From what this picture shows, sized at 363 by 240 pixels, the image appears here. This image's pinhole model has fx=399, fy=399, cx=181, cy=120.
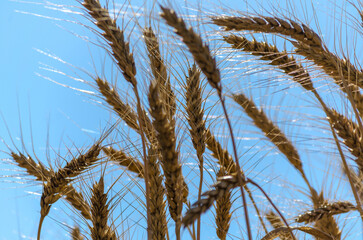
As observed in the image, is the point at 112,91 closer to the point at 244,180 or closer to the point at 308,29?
the point at 308,29

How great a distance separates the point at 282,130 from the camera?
3.01 meters

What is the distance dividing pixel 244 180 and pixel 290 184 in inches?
Result: 68.6

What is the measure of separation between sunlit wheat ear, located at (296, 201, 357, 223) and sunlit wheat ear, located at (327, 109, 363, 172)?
0.69 ft

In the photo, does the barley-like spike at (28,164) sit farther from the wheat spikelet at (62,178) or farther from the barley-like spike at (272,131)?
the barley-like spike at (272,131)

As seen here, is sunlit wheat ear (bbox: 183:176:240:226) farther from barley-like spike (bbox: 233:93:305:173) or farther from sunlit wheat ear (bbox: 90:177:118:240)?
barley-like spike (bbox: 233:93:305:173)

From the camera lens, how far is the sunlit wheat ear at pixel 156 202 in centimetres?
167

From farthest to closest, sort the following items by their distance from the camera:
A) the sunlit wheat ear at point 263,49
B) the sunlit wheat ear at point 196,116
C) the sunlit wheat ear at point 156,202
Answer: the sunlit wheat ear at point 263,49 → the sunlit wheat ear at point 196,116 → the sunlit wheat ear at point 156,202

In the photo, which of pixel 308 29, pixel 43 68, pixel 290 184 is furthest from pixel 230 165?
pixel 43 68

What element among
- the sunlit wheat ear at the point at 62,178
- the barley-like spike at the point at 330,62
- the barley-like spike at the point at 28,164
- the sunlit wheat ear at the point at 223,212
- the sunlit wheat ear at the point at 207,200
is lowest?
the sunlit wheat ear at the point at 207,200

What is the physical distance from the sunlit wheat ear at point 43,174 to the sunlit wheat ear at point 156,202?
2.14 ft

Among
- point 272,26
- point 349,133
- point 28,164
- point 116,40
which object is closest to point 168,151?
point 116,40

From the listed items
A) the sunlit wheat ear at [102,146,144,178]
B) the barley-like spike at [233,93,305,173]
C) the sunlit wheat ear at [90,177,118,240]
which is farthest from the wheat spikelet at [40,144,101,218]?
the barley-like spike at [233,93,305,173]

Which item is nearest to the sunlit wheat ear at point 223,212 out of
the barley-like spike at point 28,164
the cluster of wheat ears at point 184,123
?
the cluster of wheat ears at point 184,123

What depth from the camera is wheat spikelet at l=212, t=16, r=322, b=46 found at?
1960 mm
